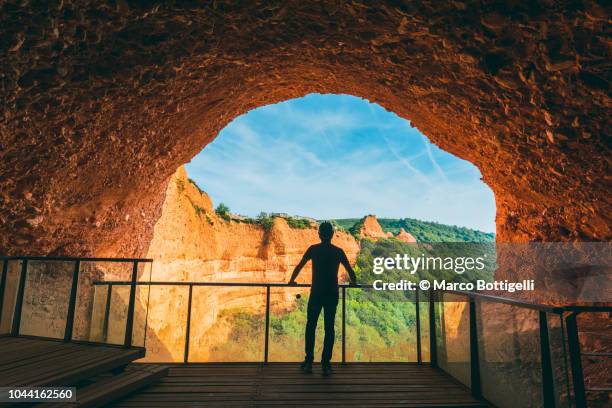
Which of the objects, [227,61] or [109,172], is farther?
[109,172]

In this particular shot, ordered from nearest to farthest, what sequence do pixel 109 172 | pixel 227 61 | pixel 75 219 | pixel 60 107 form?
1. pixel 60 107
2. pixel 227 61
3. pixel 109 172
4. pixel 75 219

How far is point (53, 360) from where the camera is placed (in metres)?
3.52

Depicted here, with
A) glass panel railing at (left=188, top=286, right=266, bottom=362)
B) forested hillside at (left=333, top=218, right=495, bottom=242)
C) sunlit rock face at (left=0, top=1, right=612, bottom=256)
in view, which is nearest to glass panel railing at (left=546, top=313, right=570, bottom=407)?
sunlit rock face at (left=0, top=1, right=612, bottom=256)

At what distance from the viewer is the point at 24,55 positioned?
130 inches

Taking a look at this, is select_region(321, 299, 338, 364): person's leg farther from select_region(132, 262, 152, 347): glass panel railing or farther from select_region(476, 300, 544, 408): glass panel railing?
select_region(132, 262, 152, 347): glass panel railing

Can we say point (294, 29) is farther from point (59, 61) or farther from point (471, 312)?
point (471, 312)

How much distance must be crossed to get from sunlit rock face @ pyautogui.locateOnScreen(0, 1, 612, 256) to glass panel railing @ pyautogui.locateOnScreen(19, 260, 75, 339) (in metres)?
1.30

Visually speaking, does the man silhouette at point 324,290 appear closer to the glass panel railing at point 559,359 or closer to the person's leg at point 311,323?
the person's leg at point 311,323

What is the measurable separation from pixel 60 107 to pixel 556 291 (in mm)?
9385

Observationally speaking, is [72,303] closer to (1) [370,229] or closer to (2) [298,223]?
(2) [298,223]

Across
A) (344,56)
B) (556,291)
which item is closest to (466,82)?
(344,56)

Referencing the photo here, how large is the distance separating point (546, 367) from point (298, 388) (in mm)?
2439

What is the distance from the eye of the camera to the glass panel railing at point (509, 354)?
268cm

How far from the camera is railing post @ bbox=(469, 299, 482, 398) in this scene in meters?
3.51
